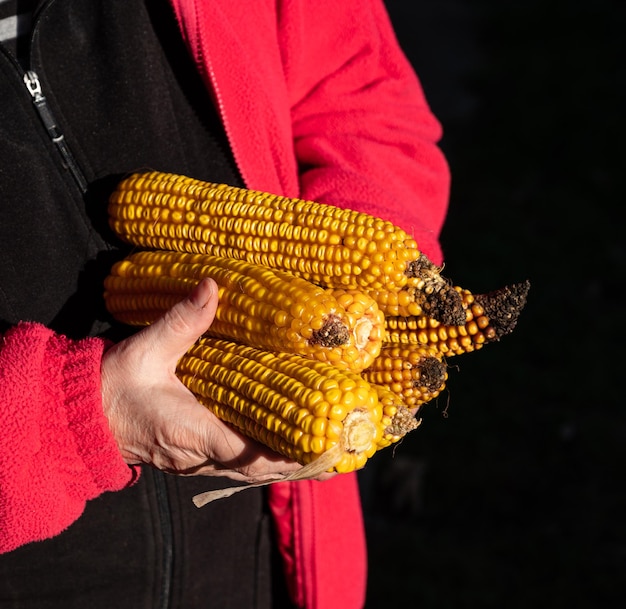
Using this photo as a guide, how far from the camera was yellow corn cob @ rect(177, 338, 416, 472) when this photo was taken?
1.59 meters

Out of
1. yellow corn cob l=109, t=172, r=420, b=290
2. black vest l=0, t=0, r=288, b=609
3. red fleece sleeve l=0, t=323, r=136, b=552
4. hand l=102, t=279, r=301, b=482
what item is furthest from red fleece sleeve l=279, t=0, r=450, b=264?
red fleece sleeve l=0, t=323, r=136, b=552

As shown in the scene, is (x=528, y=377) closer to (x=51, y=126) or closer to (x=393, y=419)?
(x=393, y=419)

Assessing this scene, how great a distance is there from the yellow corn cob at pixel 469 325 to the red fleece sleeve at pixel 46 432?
73 cm

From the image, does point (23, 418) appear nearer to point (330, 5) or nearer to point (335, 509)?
point (335, 509)

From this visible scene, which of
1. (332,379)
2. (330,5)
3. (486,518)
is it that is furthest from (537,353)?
(332,379)

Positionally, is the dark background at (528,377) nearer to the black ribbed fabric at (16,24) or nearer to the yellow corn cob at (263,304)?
the yellow corn cob at (263,304)

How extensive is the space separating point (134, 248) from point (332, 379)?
713 millimetres

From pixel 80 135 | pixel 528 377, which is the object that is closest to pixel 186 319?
pixel 80 135

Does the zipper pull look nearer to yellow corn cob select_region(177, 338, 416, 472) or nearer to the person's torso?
the person's torso

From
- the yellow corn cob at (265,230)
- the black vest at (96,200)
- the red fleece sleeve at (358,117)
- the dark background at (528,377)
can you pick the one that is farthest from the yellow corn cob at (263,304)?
the dark background at (528,377)

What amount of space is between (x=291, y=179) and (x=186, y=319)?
2.49 feet

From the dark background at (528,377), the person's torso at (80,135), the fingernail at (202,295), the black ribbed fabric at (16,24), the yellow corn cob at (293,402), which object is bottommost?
the dark background at (528,377)

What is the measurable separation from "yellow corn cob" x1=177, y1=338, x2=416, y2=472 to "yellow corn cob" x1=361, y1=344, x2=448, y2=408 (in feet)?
0.33

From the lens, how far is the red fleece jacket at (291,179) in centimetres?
169
